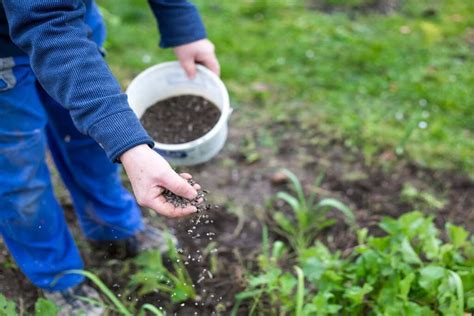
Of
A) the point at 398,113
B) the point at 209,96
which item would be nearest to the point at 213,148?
the point at 209,96

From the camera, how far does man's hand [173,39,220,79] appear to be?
204 cm

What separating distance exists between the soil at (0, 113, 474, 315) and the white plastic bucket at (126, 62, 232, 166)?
1.10 ft

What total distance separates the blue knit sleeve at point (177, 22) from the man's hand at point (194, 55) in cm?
2

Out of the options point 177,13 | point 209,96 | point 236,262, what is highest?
point 177,13

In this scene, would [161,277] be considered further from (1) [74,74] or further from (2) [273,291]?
(1) [74,74]

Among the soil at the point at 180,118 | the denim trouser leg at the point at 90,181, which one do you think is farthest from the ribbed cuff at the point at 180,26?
the denim trouser leg at the point at 90,181

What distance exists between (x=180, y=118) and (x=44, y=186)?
553 mm

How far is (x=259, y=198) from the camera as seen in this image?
8.91 feet

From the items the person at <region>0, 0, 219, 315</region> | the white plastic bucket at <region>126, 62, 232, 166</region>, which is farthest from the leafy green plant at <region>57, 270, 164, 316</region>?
the white plastic bucket at <region>126, 62, 232, 166</region>

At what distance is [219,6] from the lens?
4285 millimetres

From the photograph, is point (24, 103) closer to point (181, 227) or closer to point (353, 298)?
point (181, 227)

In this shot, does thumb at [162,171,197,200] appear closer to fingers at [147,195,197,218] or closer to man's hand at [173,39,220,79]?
fingers at [147,195,197,218]

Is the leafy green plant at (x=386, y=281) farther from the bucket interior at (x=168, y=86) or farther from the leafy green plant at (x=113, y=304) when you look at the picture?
the bucket interior at (x=168, y=86)

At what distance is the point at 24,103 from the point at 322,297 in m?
1.07
